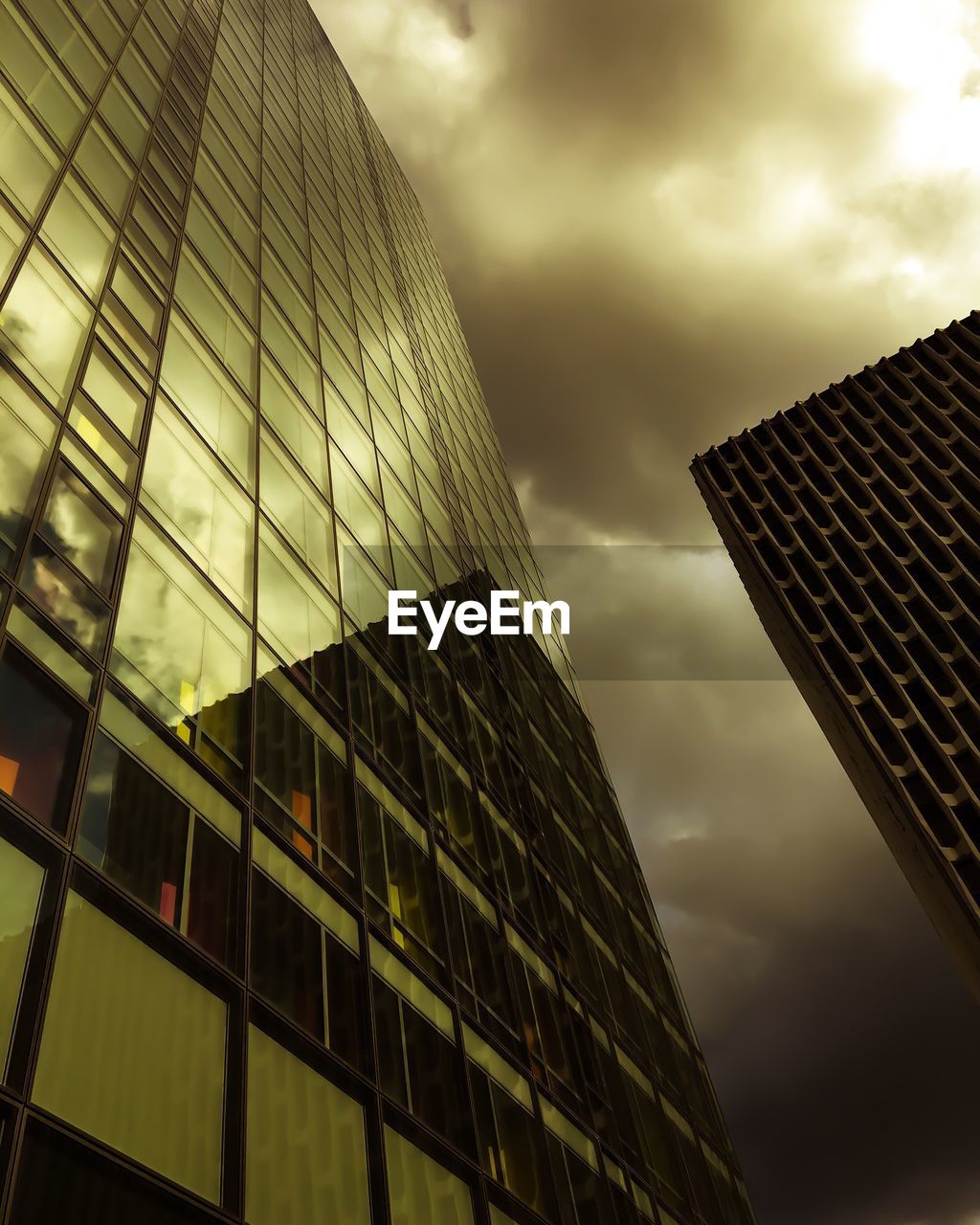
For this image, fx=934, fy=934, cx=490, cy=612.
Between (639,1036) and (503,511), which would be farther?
(503,511)

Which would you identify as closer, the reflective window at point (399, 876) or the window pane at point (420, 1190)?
the window pane at point (420, 1190)

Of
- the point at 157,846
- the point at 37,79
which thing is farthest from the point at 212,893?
the point at 37,79

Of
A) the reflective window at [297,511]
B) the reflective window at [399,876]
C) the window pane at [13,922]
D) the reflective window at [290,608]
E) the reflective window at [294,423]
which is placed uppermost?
the reflective window at [294,423]

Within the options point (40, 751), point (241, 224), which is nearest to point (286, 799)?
point (40, 751)

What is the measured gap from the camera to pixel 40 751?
10992 mm

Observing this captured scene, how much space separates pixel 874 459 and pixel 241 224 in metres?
80.8

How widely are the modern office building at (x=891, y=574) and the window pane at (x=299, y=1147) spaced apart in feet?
197

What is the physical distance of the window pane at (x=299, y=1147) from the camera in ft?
36.7

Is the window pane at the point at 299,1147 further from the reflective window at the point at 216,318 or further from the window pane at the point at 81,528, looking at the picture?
the reflective window at the point at 216,318

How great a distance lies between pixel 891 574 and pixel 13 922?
85.5 meters

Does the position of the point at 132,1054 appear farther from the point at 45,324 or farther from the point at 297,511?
the point at 297,511

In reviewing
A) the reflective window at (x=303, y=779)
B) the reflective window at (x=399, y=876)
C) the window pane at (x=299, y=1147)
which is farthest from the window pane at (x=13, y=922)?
the reflective window at (x=399, y=876)

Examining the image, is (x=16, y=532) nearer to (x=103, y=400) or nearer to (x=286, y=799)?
(x=103, y=400)

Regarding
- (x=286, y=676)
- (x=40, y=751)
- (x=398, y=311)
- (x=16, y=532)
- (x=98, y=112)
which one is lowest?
(x=40, y=751)
